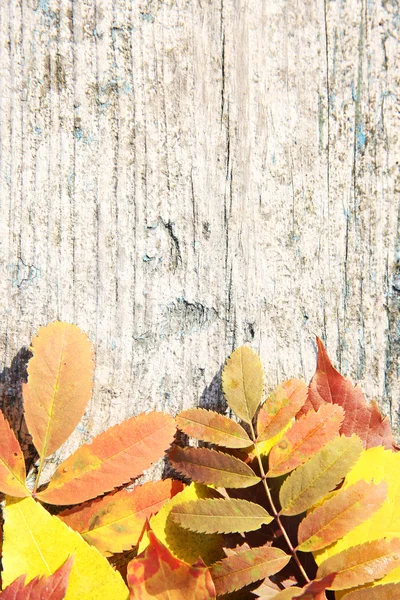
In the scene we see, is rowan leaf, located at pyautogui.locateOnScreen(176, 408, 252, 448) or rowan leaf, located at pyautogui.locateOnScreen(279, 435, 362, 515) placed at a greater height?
rowan leaf, located at pyautogui.locateOnScreen(176, 408, 252, 448)

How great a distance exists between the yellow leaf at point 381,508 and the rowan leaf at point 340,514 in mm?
36

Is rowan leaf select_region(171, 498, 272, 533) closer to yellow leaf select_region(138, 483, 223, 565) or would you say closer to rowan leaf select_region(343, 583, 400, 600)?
yellow leaf select_region(138, 483, 223, 565)

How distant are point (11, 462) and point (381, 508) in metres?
0.65

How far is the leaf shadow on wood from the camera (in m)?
0.97

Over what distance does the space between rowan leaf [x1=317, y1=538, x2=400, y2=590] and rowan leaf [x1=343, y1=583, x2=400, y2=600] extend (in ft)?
0.05

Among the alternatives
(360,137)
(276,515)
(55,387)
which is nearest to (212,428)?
(276,515)

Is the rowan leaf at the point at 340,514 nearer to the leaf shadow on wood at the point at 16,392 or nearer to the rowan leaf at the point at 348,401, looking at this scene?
the rowan leaf at the point at 348,401

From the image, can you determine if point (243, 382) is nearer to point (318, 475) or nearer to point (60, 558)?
point (318, 475)

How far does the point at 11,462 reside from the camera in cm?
87

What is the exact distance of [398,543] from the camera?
0.83 metres

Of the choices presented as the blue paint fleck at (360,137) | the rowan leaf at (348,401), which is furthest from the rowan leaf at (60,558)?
the blue paint fleck at (360,137)

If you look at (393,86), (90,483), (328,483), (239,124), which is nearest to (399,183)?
(393,86)

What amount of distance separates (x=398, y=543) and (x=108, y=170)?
83 cm

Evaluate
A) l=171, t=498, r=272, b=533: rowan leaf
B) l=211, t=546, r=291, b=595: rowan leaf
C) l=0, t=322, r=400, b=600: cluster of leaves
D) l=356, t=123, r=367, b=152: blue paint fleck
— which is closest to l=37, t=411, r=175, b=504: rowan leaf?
l=0, t=322, r=400, b=600: cluster of leaves
